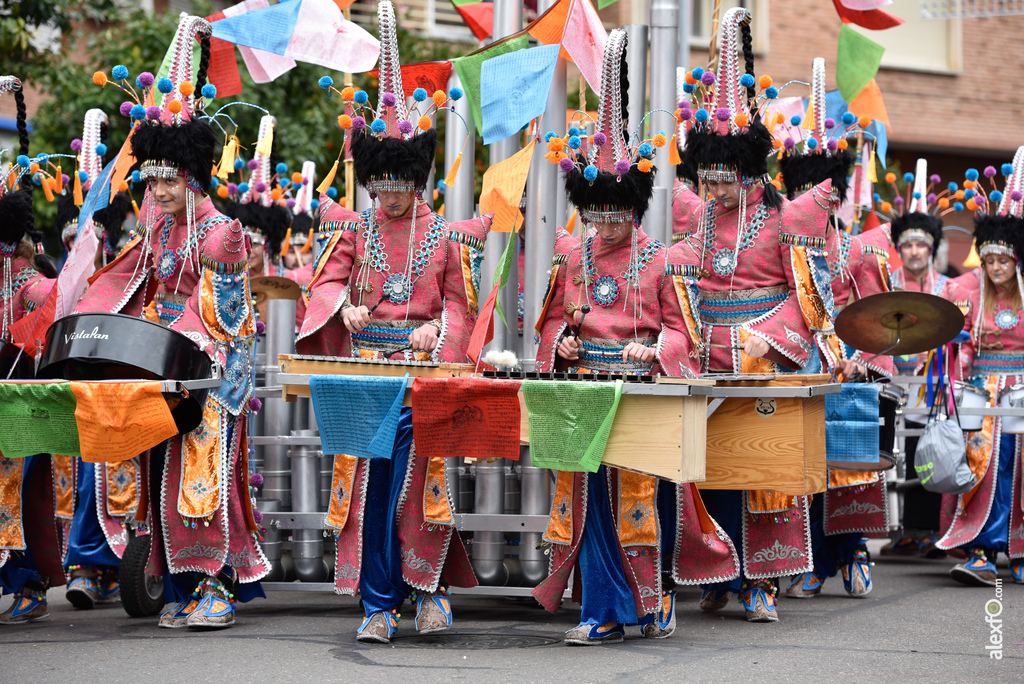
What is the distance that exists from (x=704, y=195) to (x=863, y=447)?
1.63 m

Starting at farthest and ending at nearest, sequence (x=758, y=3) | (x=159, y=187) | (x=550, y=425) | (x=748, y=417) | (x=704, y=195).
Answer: (x=758, y=3) → (x=704, y=195) → (x=159, y=187) → (x=748, y=417) → (x=550, y=425)

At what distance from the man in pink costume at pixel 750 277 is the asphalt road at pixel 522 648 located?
34cm

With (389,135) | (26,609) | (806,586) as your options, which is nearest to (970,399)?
(806,586)

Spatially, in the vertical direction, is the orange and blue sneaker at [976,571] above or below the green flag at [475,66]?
below

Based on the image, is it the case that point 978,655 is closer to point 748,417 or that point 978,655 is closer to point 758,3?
point 748,417

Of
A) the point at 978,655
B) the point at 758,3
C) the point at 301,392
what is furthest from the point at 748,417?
the point at 758,3

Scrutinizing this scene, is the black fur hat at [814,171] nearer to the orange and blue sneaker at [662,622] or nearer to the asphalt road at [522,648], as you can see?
the asphalt road at [522,648]

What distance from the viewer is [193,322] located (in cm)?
555

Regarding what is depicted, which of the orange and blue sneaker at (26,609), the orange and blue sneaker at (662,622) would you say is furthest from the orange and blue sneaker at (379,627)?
the orange and blue sneaker at (26,609)

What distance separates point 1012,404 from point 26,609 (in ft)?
16.4

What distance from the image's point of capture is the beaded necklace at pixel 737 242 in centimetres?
616

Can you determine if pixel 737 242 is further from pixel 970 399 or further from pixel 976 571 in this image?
pixel 976 571

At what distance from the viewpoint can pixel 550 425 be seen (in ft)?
16.0
